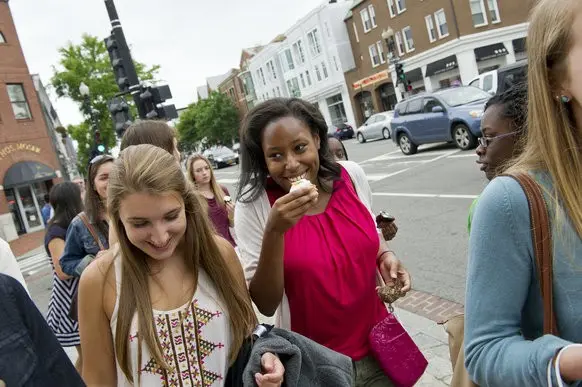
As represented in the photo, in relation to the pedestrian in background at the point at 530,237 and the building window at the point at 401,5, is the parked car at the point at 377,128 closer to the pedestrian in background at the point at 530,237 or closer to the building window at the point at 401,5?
the building window at the point at 401,5

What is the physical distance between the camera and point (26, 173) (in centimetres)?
2211

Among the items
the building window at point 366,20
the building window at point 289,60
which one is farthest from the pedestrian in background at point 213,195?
the building window at point 289,60

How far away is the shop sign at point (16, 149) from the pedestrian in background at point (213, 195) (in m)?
20.1

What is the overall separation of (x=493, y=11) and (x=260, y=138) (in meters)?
32.4

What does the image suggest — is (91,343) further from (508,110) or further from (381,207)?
(381,207)

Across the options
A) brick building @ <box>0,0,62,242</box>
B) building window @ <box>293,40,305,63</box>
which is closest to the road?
brick building @ <box>0,0,62,242</box>

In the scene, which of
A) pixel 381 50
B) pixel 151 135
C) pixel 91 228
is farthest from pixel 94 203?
pixel 381 50

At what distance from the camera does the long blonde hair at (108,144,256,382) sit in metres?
1.71

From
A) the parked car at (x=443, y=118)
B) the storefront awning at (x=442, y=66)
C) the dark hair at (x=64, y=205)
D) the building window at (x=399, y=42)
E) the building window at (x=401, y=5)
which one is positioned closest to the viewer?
the dark hair at (x=64, y=205)

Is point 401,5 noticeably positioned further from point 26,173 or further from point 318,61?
point 26,173

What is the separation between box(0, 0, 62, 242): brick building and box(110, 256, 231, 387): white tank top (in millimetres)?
22683

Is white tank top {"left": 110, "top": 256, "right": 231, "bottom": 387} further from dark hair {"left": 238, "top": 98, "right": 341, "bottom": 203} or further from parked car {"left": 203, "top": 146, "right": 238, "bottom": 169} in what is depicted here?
parked car {"left": 203, "top": 146, "right": 238, "bottom": 169}

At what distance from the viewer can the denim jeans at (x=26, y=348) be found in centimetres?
130

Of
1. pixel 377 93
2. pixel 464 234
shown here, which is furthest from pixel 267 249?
pixel 377 93
